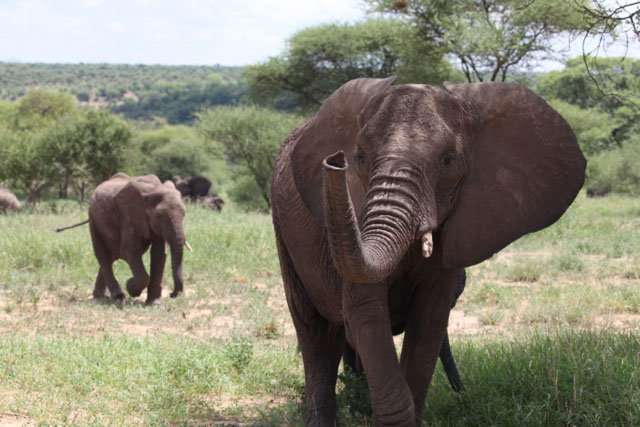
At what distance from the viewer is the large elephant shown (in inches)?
337

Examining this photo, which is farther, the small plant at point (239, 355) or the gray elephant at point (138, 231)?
the gray elephant at point (138, 231)

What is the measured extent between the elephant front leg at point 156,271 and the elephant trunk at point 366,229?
6.23 m

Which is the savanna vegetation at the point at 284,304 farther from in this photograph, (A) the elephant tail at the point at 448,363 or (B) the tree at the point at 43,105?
(B) the tree at the point at 43,105

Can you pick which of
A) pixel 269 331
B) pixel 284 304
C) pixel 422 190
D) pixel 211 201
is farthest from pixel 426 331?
pixel 211 201

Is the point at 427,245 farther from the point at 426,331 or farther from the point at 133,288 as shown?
the point at 133,288

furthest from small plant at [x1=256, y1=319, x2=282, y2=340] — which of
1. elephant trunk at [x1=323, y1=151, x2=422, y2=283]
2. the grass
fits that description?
elephant trunk at [x1=323, y1=151, x2=422, y2=283]

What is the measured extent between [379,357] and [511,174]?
1016 millimetres

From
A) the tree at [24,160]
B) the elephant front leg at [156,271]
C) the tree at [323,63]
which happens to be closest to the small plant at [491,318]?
the elephant front leg at [156,271]

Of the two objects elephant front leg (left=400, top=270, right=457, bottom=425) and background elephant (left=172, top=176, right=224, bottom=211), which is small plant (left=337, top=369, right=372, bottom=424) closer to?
elephant front leg (left=400, top=270, right=457, bottom=425)

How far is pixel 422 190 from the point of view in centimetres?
278

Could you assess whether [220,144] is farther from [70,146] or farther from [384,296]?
[384,296]

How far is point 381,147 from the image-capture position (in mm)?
2855

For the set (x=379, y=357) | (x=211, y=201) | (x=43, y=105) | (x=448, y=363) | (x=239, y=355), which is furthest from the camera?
(x=43, y=105)

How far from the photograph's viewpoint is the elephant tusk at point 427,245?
2678 mm
